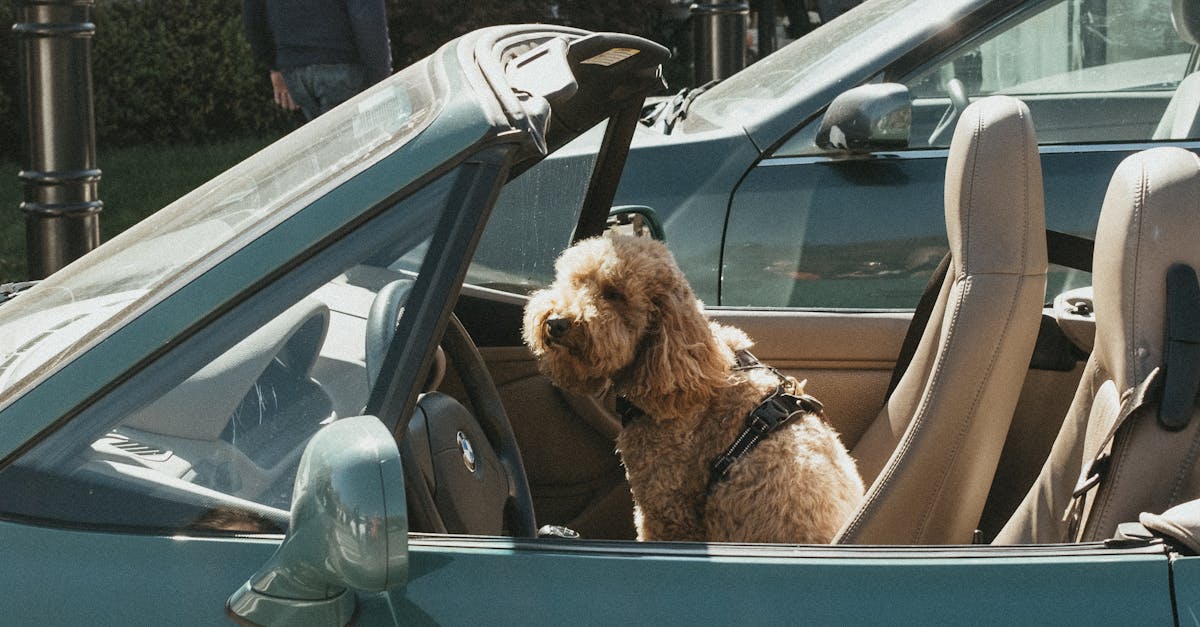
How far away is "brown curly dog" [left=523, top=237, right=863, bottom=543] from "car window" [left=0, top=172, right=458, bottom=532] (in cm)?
88

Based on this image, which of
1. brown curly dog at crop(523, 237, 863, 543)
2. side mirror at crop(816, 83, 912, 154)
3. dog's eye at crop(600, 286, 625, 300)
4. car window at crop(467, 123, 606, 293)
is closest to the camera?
brown curly dog at crop(523, 237, 863, 543)

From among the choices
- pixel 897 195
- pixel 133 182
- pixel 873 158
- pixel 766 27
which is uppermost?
pixel 766 27

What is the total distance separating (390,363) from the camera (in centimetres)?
173

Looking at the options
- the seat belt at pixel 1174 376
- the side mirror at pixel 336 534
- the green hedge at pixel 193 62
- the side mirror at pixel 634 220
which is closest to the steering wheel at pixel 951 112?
the side mirror at pixel 634 220

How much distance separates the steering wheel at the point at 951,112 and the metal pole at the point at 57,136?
2503 millimetres

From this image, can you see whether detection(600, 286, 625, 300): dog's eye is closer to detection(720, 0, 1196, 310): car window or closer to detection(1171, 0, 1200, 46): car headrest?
detection(720, 0, 1196, 310): car window

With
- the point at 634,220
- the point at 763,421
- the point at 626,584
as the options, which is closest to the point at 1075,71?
the point at 634,220

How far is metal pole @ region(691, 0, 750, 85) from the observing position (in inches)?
294

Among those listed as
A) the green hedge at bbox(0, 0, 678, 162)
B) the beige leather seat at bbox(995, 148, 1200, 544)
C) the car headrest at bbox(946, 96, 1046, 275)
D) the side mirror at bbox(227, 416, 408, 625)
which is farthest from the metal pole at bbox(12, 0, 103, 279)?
the green hedge at bbox(0, 0, 678, 162)

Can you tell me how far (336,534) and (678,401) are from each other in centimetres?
127

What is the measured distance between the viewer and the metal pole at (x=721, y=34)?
7.47 metres

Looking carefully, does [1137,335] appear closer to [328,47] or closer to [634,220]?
[634,220]

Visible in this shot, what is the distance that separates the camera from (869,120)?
12.8 ft

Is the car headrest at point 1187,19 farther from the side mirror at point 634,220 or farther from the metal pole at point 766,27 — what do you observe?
the metal pole at point 766,27
